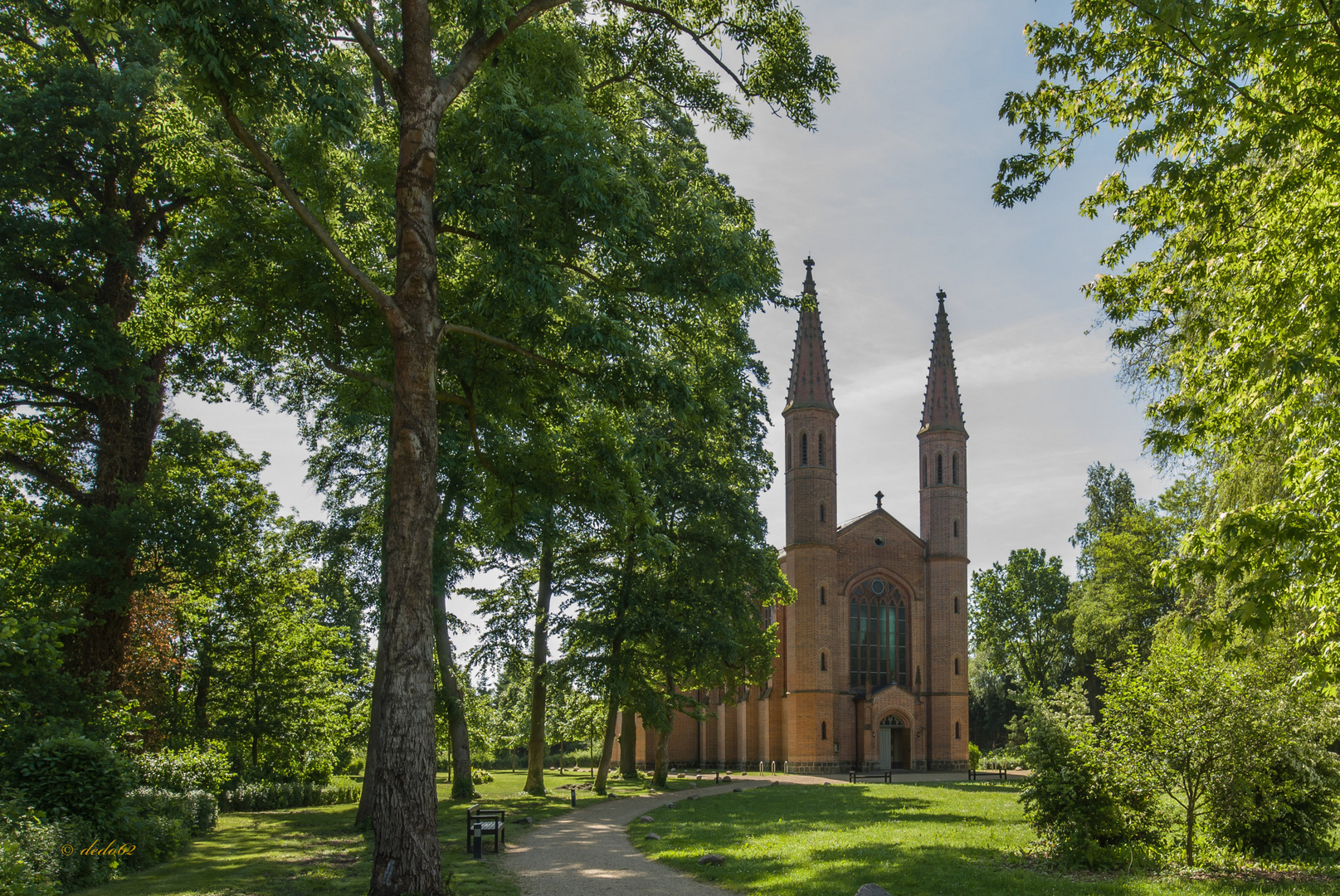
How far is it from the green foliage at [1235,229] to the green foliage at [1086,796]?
2735mm

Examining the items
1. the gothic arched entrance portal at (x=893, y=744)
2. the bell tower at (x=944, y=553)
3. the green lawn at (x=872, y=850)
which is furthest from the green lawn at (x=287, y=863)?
the bell tower at (x=944, y=553)

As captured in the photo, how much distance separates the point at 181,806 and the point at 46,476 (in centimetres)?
656

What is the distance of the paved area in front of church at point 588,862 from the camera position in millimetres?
9719

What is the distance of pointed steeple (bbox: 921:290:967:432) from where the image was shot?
47250mm

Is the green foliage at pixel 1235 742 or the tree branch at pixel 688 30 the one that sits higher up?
the tree branch at pixel 688 30

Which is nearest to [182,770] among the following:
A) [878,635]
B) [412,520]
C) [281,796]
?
[281,796]

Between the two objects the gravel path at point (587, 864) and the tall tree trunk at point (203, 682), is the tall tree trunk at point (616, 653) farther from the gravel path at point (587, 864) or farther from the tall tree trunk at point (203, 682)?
the tall tree trunk at point (203, 682)

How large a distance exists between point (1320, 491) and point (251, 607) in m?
22.1

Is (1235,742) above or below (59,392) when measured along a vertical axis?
below

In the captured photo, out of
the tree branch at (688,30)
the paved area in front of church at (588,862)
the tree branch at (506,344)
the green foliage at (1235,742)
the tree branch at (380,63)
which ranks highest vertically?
the tree branch at (688,30)

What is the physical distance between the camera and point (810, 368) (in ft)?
151

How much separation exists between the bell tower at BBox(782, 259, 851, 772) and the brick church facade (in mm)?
57

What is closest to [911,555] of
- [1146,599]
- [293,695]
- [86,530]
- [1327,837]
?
[1146,599]

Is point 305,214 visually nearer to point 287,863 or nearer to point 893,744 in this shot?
point 287,863
